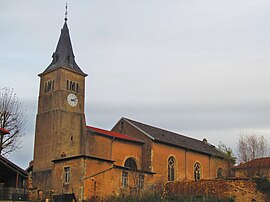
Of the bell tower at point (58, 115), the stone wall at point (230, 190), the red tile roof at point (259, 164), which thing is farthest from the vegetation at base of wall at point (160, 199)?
the bell tower at point (58, 115)

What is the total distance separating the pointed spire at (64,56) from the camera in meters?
50.9

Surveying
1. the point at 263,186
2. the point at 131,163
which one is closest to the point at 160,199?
the point at 263,186

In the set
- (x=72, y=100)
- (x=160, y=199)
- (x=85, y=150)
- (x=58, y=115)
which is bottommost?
(x=160, y=199)

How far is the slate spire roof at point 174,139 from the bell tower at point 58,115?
23.8 feet

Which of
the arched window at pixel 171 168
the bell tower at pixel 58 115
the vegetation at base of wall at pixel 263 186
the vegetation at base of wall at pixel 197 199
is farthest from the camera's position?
the arched window at pixel 171 168

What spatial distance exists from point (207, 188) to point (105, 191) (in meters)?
9.88

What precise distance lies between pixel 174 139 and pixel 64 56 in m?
16.7

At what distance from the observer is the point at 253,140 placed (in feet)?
170

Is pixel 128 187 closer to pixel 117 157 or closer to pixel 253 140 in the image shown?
pixel 117 157

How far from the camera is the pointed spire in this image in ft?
167

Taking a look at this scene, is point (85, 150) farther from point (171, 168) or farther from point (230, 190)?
point (230, 190)

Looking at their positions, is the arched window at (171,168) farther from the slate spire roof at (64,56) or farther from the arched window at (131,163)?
the slate spire roof at (64,56)

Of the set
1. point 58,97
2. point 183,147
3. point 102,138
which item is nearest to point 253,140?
point 183,147

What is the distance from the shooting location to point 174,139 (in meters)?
55.2
